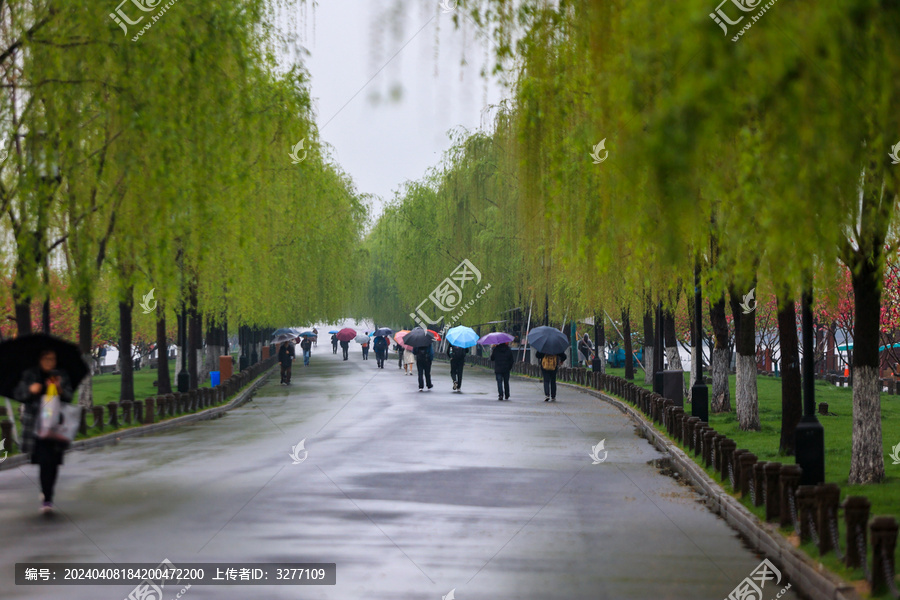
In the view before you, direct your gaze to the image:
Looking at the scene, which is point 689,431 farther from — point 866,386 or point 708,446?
A: point 866,386

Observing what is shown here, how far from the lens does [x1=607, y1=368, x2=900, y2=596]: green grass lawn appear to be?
37.3 ft

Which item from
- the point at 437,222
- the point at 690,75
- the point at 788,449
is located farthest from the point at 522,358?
the point at 690,75

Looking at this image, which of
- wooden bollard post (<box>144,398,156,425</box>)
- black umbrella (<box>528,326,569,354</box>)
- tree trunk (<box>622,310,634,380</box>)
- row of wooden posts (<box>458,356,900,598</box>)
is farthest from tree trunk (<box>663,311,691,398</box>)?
wooden bollard post (<box>144,398,156,425</box>)

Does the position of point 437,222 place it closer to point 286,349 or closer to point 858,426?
point 286,349

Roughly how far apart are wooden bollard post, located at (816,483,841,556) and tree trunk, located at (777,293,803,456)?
803 centimetres

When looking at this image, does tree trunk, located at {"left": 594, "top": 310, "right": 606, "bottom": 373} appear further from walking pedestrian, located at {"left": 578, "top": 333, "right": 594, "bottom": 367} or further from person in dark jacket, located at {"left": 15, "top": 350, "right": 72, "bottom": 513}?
person in dark jacket, located at {"left": 15, "top": 350, "right": 72, "bottom": 513}

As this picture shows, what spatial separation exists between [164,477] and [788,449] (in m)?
9.42

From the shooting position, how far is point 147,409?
1009 inches

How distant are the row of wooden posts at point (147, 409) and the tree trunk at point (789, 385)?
41.6 feet

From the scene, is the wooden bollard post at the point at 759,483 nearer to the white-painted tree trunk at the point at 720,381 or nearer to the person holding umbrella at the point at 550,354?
the white-painted tree trunk at the point at 720,381

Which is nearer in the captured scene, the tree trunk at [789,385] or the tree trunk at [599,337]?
the tree trunk at [789,385]

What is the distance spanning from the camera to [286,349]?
4706cm

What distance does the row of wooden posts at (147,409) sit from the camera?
74.8 ft

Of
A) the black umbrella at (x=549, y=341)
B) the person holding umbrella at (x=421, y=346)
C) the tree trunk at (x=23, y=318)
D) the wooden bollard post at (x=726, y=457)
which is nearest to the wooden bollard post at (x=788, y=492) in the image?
the wooden bollard post at (x=726, y=457)
